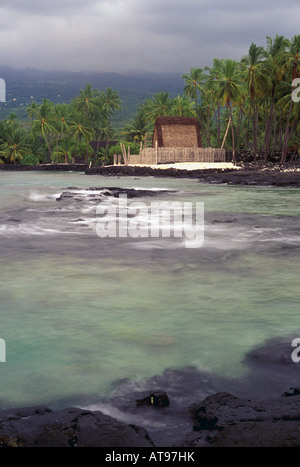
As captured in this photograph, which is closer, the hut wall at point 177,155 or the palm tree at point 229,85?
the hut wall at point 177,155

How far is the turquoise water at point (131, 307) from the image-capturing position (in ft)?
15.0

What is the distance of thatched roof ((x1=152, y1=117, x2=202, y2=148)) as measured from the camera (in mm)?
56125

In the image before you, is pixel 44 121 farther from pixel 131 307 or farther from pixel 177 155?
pixel 131 307

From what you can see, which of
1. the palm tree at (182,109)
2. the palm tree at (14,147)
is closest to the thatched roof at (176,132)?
the palm tree at (182,109)

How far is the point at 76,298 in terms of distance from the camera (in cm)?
689

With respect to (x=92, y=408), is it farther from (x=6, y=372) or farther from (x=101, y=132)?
(x=101, y=132)

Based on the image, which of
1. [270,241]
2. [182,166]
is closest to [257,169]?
[182,166]

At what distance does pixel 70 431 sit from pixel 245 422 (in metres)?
1.07

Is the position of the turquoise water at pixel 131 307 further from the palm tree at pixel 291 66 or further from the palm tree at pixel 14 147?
the palm tree at pixel 14 147

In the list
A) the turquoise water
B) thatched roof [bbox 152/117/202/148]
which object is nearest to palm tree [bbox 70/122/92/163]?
thatched roof [bbox 152/117/202/148]

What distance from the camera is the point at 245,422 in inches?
129

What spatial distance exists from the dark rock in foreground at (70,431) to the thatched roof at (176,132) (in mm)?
53577

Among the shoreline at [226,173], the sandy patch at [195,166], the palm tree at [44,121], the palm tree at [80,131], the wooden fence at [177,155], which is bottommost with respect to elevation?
the shoreline at [226,173]
